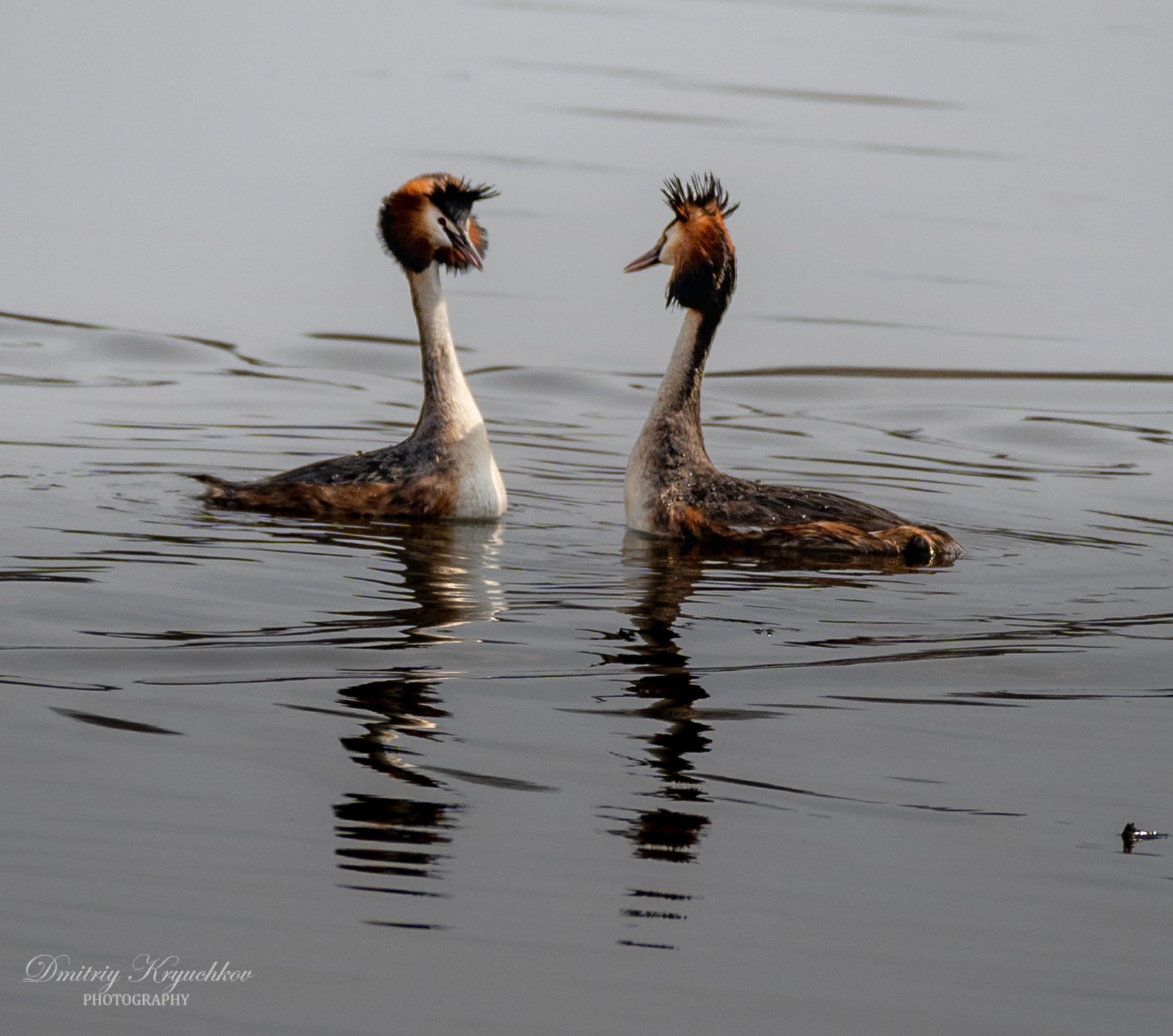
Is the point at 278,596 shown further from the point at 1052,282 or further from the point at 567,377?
the point at 1052,282

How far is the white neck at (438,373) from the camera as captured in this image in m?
9.96

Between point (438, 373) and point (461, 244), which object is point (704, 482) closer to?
point (438, 373)

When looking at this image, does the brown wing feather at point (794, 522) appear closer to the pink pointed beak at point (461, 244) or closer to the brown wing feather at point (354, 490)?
the brown wing feather at point (354, 490)

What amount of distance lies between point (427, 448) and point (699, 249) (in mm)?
1647

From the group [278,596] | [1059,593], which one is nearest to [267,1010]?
[278,596]

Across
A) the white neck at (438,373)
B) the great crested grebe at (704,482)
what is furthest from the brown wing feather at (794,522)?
the white neck at (438,373)

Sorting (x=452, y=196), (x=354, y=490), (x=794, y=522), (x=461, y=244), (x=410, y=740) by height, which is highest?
(x=452, y=196)

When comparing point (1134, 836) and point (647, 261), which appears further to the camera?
point (647, 261)

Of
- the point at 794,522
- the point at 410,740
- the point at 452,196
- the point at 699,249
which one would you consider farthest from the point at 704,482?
the point at 410,740

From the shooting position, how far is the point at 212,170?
20.2 meters

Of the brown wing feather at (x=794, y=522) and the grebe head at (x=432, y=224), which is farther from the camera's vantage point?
the grebe head at (x=432, y=224)

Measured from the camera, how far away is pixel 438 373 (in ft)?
33.4

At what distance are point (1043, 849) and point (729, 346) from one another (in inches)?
432

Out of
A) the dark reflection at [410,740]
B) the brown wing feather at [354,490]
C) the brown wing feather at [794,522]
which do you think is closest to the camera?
the dark reflection at [410,740]
